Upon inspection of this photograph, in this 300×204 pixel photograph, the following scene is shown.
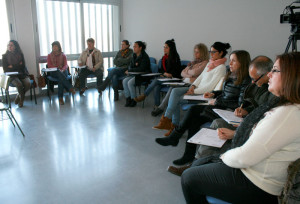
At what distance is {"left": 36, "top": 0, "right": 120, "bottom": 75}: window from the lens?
18.7 feet

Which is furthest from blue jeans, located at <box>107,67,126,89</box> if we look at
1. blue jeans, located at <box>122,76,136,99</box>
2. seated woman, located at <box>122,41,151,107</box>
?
blue jeans, located at <box>122,76,136,99</box>

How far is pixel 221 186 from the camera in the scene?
55.6 inches

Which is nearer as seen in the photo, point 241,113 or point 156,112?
point 241,113

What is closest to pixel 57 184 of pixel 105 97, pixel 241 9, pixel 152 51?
pixel 105 97

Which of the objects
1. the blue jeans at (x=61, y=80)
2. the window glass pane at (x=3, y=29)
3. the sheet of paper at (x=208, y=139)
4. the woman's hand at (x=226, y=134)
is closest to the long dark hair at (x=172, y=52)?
the blue jeans at (x=61, y=80)

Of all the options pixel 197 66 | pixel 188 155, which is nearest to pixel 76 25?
pixel 197 66

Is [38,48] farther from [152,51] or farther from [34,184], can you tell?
[34,184]

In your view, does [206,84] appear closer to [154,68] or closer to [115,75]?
[154,68]

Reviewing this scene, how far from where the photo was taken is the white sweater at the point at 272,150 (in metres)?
1.22

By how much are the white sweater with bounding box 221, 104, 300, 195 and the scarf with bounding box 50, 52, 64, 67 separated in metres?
4.87

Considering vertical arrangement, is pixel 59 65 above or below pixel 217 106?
above

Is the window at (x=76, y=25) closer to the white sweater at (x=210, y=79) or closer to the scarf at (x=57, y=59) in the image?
the scarf at (x=57, y=59)

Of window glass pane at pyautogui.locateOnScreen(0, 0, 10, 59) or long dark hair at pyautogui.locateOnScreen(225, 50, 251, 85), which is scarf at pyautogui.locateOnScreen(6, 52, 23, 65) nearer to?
window glass pane at pyautogui.locateOnScreen(0, 0, 10, 59)

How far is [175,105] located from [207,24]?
2.34m
